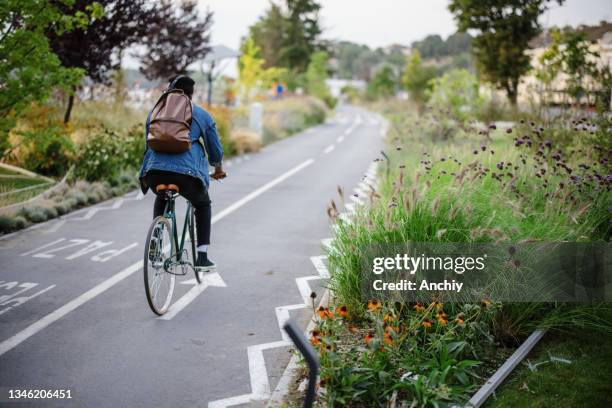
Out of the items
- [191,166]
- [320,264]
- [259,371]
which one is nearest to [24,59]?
[191,166]

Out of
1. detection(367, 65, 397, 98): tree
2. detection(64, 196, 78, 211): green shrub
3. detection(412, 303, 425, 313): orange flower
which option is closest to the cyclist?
detection(412, 303, 425, 313): orange flower

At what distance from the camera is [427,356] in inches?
166

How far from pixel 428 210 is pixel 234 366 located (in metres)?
2.13

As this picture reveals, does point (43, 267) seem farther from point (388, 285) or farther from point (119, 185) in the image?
point (119, 185)

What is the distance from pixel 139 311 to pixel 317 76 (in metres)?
55.0

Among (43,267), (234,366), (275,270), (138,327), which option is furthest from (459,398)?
(43,267)

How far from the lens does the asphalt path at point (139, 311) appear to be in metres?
4.04

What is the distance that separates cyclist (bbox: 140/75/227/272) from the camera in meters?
5.12

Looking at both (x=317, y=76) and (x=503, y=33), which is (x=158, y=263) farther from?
(x=317, y=76)

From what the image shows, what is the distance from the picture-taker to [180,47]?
17750 mm

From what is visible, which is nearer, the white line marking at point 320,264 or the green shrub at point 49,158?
the white line marking at point 320,264

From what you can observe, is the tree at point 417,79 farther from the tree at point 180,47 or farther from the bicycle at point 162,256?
the bicycle at point 162,256

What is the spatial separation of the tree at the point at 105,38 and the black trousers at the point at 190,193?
7984 millimetres

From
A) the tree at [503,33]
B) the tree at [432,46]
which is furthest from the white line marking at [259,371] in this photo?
the tree at [432,46]
